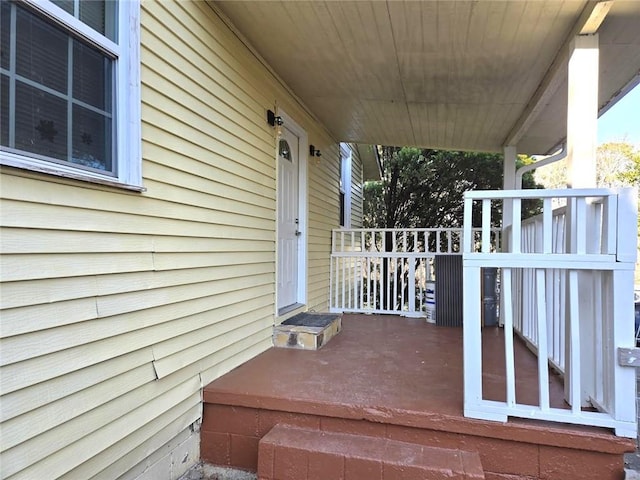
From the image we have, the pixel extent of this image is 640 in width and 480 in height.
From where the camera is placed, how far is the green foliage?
877 cm

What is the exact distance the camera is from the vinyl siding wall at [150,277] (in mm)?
1412

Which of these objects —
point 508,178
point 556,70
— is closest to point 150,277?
point 556,70

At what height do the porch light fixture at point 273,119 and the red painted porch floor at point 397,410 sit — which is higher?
the porch light fixture at point 273,119

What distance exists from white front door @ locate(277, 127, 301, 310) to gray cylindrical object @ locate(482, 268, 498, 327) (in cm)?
217

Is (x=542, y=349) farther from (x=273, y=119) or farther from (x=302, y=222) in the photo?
(x=302, y=222)

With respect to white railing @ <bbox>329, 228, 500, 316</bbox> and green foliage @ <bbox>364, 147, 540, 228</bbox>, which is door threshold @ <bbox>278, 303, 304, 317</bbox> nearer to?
white railing @ <bbox>329, 228, 500, 316</bbox>

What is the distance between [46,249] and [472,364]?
1.93m

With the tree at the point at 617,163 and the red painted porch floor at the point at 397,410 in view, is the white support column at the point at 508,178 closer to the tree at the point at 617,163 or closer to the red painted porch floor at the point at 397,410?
the red painted porch floor at the point at 397,410

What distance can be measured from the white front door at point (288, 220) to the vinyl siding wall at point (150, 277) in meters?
0.60

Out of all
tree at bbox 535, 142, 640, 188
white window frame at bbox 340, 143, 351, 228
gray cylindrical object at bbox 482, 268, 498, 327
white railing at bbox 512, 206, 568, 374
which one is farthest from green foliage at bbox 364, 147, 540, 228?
tree at bbox 535, 142, 640, 188

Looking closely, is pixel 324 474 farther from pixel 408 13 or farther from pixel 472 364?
pixel 408 13

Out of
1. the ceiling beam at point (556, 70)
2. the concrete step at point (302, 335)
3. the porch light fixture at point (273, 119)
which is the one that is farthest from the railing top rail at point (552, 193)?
the porch light fixture at point (273, 119)

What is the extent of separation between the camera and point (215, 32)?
2682 millimetres

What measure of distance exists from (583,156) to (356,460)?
6.70 ft
